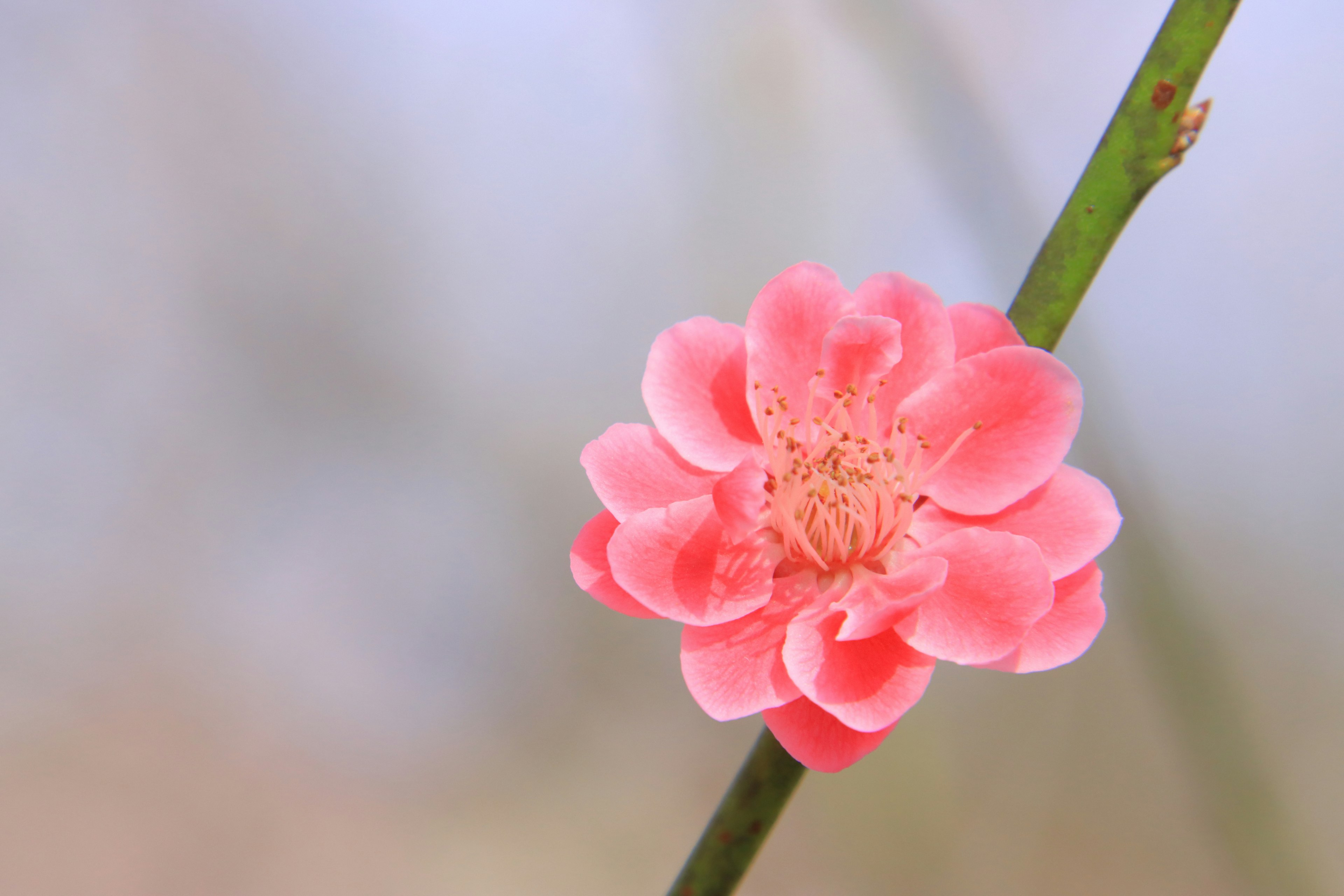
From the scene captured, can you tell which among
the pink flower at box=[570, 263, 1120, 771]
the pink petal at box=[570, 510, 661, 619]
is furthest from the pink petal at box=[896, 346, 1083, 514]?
the pink petal at box=[570, 510, 661, 619]

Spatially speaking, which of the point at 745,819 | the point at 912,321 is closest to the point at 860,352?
the point at 912,321

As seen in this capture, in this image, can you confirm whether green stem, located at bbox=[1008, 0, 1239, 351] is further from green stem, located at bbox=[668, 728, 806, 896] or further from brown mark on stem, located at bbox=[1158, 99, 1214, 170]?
green stem, located at bbox=[668, 728, 806, 896]

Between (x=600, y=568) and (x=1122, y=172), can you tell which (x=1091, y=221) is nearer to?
(x=1122, y=172)

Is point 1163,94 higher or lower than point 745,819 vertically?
higher

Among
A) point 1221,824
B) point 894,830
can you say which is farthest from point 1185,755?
point 894,830

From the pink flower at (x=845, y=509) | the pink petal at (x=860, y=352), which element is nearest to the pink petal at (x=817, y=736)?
the pink flower at (x=845, y=509)

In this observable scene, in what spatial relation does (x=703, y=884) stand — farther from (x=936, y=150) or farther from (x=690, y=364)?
(x=936, y=150)

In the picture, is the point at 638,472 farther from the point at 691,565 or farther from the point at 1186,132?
the point at 1186,132
